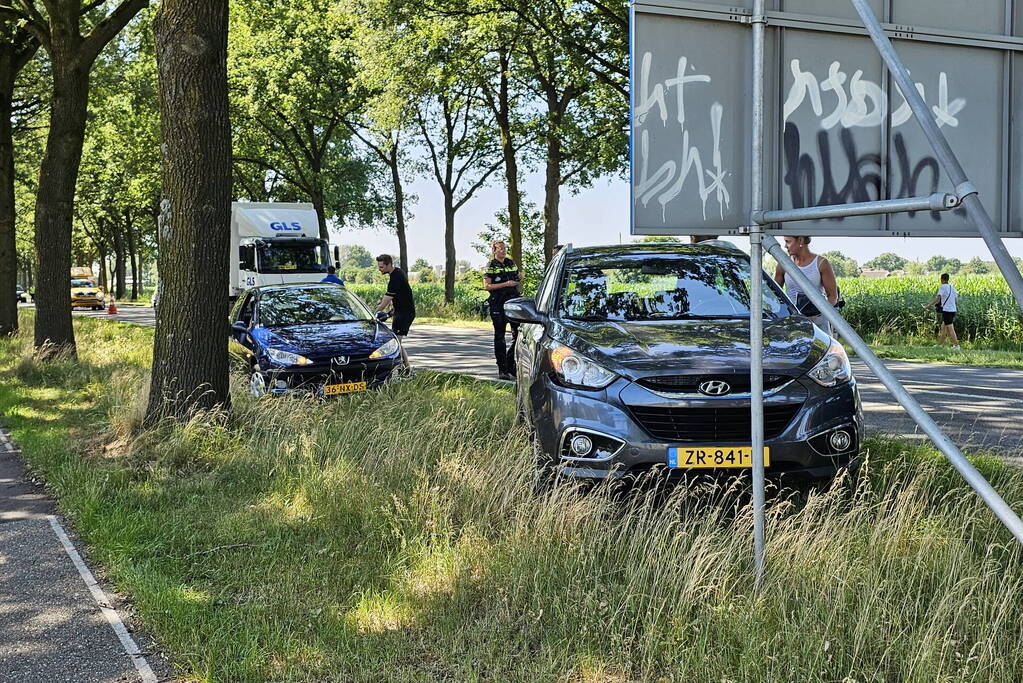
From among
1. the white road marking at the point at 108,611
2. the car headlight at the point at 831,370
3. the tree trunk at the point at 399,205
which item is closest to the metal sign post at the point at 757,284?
the car headlight at the point at 831,370

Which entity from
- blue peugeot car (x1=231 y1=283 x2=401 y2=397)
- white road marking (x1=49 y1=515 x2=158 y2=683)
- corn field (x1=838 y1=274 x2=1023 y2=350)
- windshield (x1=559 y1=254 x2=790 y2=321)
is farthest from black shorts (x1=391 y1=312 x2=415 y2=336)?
corn field (x1=838 y1=274 x2=1023 y2=350)

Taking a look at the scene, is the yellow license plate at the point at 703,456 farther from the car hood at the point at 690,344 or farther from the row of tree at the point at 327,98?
the row of tree at the point at 327,98

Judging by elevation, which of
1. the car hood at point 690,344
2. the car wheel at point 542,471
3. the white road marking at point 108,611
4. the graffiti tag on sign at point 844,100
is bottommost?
the white road marking at point 108,611

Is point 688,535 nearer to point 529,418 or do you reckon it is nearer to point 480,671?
point 480,671

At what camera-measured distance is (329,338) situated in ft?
34.1

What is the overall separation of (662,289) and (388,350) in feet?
14.5

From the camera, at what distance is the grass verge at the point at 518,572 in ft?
11.5

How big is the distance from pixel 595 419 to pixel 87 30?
17.4m

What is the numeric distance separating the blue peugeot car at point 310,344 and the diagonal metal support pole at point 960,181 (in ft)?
23.5

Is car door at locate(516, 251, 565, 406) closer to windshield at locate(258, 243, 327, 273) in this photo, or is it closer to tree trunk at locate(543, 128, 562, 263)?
windshield at locate(258, 243, 327, 273)

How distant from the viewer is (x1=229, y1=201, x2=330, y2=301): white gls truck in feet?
79.2

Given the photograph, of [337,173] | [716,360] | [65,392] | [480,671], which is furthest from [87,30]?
[337,173]

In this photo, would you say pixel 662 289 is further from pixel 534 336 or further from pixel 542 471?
pixel 542 471

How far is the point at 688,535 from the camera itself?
14.7ft
